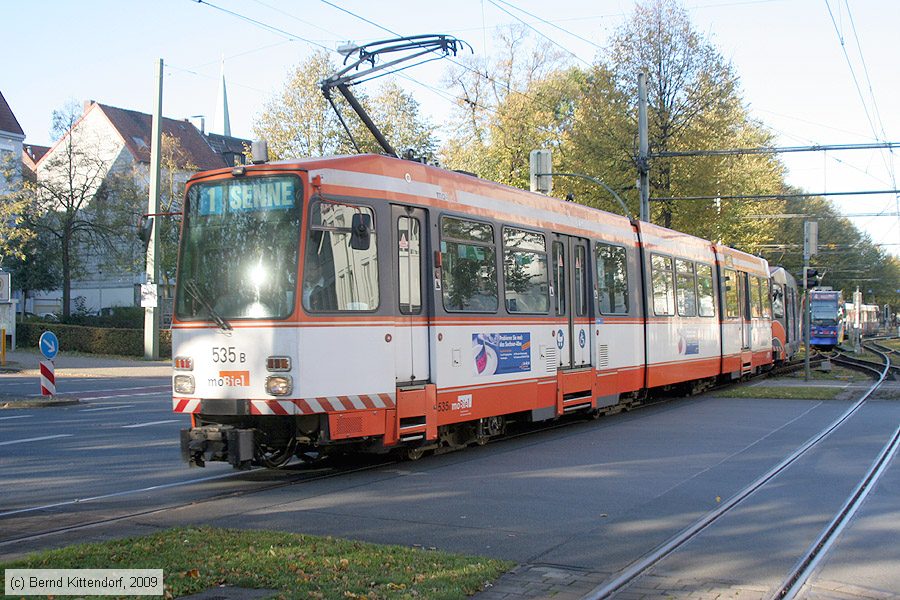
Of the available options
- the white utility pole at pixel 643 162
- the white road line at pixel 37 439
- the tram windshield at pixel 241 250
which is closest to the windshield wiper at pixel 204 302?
the tram windshield at pixel 241 250

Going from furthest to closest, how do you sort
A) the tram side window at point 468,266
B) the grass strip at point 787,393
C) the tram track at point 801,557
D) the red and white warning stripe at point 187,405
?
the grass strip at point 787,393
the tram side window at point 468,266
the red and white warning stripe at point 187,405
the tram track at point 801,557

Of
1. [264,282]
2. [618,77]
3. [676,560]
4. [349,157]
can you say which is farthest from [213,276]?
[618,77]

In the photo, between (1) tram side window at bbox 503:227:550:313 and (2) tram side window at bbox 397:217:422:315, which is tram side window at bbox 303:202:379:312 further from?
(1) tram side window at bbox 503:227:550:313

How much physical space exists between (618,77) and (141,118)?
46.2 m

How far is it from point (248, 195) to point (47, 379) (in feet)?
42.8

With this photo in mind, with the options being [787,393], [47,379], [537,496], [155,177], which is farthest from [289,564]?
[155,177]

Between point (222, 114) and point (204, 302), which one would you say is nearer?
point (204, 302)

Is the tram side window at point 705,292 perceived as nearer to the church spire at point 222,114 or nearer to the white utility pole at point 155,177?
the white utility pole at point 155,177

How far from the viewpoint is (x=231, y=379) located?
984 centimetres

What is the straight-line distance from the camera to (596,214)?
16062mm

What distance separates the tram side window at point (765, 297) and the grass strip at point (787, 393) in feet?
19.0

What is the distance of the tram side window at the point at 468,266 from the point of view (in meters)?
11.5

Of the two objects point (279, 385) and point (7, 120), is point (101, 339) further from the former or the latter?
point (279, 385)

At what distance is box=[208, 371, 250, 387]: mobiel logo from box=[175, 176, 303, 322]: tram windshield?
573 mm
